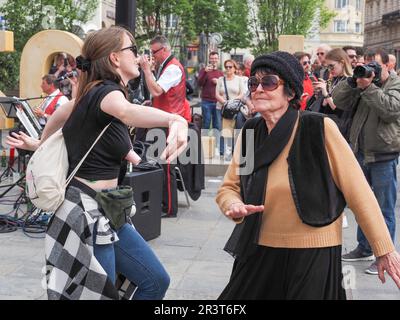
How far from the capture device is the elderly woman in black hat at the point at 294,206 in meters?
Answer: 3.23

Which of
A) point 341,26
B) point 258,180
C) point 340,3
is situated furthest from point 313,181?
point 340,3

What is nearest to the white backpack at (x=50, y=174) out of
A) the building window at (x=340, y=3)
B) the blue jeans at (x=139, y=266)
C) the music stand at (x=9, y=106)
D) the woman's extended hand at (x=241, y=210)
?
the blue jeans at (x=139, y=266)

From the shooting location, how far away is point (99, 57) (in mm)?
3568

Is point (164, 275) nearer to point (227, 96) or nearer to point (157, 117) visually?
point (157, 117)

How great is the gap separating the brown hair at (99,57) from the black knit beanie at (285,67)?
699 millimetres

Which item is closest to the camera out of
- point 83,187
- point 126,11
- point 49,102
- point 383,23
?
point 83,187

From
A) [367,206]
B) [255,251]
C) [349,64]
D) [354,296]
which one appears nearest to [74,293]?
[255,251]

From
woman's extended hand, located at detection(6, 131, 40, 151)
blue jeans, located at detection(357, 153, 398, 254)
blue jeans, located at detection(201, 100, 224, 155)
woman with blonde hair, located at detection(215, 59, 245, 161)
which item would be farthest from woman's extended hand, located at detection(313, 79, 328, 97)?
blue jeans, located at detection(201, 100, 224, 155)

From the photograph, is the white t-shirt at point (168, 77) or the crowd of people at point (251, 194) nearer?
the crowd of people at point (251, 194)

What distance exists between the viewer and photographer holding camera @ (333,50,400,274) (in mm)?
5820

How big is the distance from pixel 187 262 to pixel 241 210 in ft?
10.6

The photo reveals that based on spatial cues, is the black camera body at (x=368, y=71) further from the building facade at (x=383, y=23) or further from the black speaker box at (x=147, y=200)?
the building facade at (x=383, y=23)

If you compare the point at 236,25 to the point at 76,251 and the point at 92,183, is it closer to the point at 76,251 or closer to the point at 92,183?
the point at 92,183

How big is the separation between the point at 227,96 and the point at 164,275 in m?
10.4
